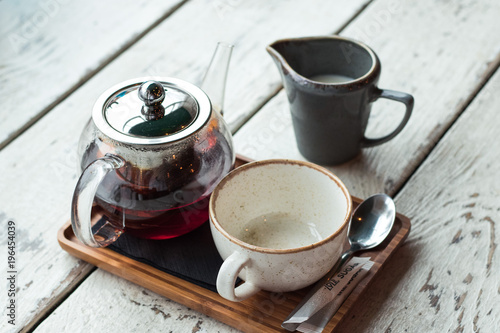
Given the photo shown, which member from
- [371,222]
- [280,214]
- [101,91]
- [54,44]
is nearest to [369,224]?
[371,222]

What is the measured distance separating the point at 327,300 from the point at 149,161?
23 centimetres

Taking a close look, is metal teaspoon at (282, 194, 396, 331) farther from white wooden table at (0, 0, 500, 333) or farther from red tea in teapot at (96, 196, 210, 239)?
red tea in teapot at (96, 196, 210, 239)

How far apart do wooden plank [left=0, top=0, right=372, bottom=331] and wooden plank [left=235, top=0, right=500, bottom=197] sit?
0.17ft

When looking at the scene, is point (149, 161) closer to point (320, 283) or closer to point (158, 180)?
point (158, 180)

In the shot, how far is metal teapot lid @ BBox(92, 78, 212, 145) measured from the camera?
583 mm

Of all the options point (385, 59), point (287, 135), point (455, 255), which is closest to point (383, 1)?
point (385, 59)

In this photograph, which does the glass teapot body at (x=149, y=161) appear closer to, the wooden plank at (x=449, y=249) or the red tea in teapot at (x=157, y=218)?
the red tea in teapot at (x=157, y=218)

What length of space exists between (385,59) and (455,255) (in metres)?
0.43

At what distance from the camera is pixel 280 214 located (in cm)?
68

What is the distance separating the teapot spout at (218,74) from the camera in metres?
0.75

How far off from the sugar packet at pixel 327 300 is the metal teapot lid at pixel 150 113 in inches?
8.2

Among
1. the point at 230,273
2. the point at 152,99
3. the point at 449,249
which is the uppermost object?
the point at 152,99

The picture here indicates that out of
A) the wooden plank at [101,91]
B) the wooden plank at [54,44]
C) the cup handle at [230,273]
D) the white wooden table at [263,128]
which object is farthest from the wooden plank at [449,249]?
the wooden plank at [54,44]

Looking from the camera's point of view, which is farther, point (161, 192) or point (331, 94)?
point (331, 94)
